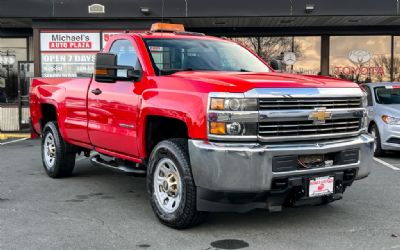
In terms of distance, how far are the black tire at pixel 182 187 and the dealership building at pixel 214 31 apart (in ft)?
32.5

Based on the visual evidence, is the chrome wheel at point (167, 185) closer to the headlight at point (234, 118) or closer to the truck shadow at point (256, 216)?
the truck shadow at point (256, 216)

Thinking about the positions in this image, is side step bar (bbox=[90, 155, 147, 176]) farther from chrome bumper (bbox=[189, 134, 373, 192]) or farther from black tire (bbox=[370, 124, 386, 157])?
black tire (bbox=[370, 124, 386, 157])

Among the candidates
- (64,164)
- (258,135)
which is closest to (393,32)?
(64,164)

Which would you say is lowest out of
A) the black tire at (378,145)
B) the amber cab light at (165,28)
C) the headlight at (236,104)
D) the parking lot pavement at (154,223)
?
the parking lot pavement at (154,223)

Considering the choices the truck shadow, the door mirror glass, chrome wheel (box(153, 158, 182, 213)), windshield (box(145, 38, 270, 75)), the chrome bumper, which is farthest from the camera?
windshield (box(145, 38, 270, 75))

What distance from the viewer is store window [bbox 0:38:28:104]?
16.6 meters

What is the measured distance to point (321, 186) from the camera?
479 cm

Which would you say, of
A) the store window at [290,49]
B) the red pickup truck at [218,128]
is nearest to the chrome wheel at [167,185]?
the red pickup truck at [218,128]

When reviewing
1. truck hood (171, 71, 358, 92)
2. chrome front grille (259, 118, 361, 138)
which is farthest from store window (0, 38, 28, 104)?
chrome front grille (259, 118, 361, 138)

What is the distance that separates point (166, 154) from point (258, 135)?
40.6 inches

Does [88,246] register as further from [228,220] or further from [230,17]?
[230,17]

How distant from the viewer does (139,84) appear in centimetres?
552

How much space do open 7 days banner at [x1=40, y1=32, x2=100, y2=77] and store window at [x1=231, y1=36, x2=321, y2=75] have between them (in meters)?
5.28

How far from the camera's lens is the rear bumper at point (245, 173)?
441cm
